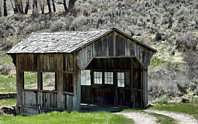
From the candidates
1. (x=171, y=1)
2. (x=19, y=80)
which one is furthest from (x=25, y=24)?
(x=19, y=80)

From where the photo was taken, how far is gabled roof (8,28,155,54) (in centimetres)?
2455

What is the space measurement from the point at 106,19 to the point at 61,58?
2917 centimetres

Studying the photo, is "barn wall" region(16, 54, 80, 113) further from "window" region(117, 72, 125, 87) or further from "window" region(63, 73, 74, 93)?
"window" region(117, 72, 125, 87)

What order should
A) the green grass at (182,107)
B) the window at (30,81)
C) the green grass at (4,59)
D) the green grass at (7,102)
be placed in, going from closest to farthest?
the green grass at (182,107)
the green grass at (7,102)
the window at (30,81)
the green grass at (4,59)

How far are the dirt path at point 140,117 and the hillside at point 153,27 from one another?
6610mm

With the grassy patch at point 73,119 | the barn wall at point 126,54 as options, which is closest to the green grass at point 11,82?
the barn wall at point 126,54

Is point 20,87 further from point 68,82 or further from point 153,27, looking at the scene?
point 153,27

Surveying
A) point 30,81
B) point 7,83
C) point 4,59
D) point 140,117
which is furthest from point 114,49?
point 4,59

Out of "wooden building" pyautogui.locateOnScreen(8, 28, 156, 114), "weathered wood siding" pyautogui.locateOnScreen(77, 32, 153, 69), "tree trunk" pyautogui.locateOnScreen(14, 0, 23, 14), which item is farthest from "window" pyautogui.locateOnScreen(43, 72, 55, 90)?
"tree trunk" pyautogui.locateOnScreen(14, 0, 23, 14)

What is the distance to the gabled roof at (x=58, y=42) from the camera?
24.5 meters

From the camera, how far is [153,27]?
158ft

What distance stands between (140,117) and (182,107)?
4.00 metres

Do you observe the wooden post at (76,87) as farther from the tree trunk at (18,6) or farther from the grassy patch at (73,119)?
the tree trunk at (18,6)

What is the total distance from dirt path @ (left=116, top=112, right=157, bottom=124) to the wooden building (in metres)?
2.68
